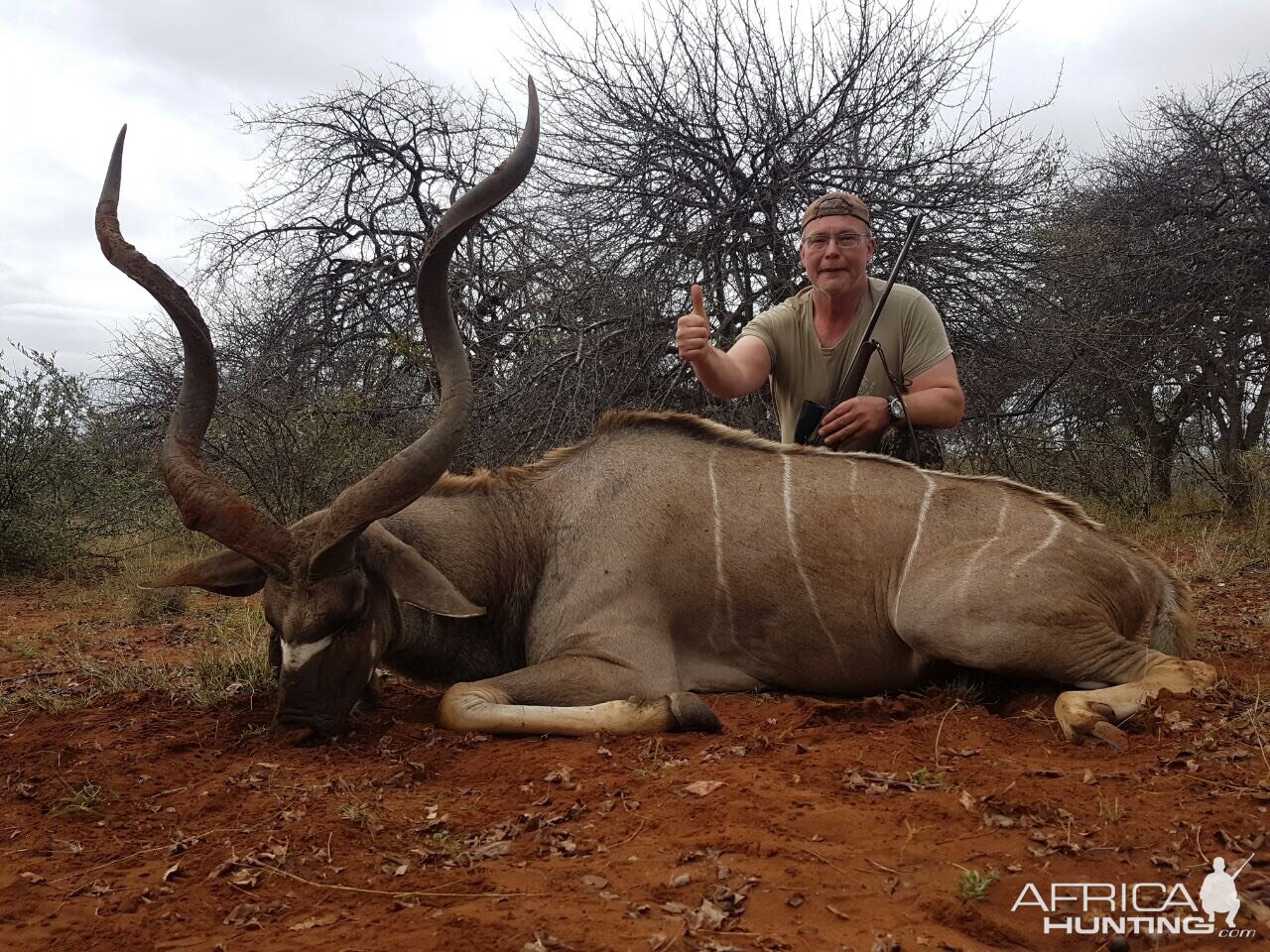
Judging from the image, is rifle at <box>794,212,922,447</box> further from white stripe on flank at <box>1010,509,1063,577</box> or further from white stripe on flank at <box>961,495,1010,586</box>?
Result: white stripe on flank at <box>1010,509,1063,577</box>

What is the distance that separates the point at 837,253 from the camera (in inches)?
180

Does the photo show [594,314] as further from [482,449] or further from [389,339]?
[389,339]

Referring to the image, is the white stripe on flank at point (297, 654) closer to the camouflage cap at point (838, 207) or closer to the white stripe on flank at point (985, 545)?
the white stripe on flank at point (985, 545)

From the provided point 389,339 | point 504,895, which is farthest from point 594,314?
point 504,895

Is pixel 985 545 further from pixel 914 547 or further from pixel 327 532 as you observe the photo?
pixel 327 532

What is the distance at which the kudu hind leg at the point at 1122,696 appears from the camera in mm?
2943

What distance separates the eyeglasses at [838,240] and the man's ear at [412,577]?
2287mm

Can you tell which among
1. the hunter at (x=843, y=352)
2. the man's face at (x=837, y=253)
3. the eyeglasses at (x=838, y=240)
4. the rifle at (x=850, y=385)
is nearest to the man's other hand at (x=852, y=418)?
the hunter at (x=843, y=352)

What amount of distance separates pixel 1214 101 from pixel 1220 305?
227cm

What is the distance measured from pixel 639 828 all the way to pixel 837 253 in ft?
9.72

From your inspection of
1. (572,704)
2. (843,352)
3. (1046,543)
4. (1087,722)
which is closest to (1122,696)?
(1087,722)

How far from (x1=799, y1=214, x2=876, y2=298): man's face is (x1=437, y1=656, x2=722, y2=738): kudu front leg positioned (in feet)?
6.89

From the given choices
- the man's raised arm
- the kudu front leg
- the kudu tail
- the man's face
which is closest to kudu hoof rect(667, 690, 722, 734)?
the kudu front leg

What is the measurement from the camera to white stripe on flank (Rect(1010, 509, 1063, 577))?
342cm
